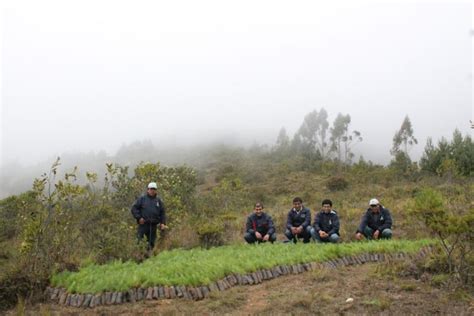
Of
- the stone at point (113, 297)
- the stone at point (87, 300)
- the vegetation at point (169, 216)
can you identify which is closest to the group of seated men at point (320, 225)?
the vegetation at point (169, 216)

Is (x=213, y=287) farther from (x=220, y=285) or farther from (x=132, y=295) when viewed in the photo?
(x=132, y=295)

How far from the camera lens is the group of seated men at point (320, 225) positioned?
31.2 ft

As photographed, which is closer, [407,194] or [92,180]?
[92,180]

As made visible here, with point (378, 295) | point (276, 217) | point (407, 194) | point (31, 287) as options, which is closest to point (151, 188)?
point (31, 287)

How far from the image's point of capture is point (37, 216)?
7191 millimetres

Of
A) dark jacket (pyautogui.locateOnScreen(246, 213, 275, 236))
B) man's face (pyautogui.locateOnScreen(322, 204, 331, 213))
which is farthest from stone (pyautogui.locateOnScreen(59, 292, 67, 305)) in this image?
man's face (pyautogui.locateOnScreen(322, 204, 331, 213))

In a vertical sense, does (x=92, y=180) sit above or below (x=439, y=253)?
above

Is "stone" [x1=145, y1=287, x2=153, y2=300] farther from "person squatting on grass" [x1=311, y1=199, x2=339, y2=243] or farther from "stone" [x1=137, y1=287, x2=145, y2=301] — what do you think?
"person squatting on grass" [x1=311, y1=199, x2=339, y2=243]

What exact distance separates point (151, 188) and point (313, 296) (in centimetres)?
472

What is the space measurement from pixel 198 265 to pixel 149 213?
273cm

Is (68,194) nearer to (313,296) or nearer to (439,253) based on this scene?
(313,296)

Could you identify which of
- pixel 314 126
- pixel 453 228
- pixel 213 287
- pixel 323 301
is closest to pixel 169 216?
A: pixel 213 287

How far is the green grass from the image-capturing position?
19.8 feet

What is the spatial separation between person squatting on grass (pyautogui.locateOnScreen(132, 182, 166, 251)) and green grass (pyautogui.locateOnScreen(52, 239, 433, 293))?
3.59 feet
